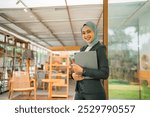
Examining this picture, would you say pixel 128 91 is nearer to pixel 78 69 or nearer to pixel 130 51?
pixel 130 51

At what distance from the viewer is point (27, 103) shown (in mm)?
1014

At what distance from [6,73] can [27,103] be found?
467 cm

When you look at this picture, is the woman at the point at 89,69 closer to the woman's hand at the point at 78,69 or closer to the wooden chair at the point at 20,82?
the woman's hand at the point at 78,69

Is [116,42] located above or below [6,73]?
above

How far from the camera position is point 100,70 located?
41.4 inches

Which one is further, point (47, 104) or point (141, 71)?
point (141, 71)

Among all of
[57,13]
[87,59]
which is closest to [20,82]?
[57,13]

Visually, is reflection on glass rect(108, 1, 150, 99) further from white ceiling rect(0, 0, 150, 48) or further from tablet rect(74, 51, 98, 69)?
tablet rect(74, 51, 98, 69)

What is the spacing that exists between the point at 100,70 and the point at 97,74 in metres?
0.03

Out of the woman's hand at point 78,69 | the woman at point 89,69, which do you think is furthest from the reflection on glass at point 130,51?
the woman's hand at point 78,69

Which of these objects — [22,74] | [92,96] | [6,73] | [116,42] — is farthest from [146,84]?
[6,73]

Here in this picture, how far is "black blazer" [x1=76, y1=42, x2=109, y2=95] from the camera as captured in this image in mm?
1043

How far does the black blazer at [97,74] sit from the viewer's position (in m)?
1.04

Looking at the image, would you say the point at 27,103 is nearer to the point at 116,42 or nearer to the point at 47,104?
the point at 47,104
